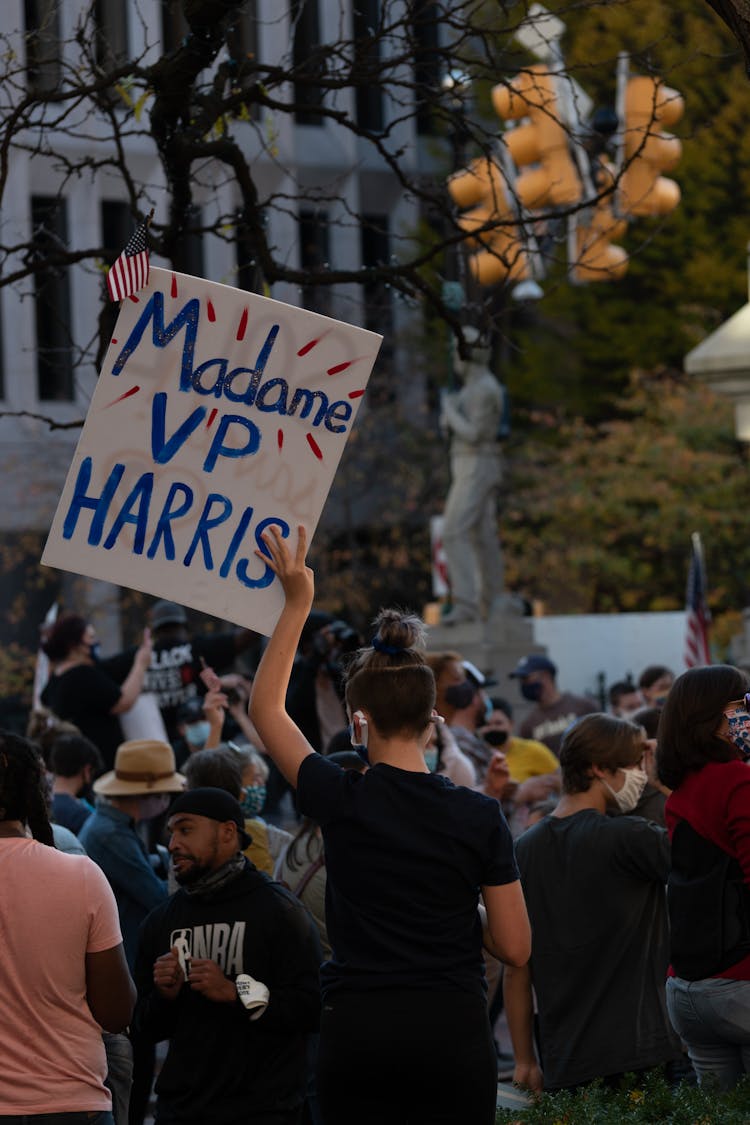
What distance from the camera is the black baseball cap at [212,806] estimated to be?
476 centimetres

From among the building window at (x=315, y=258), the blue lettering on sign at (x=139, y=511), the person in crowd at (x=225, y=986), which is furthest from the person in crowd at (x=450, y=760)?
the building window at (x=315, y=258)

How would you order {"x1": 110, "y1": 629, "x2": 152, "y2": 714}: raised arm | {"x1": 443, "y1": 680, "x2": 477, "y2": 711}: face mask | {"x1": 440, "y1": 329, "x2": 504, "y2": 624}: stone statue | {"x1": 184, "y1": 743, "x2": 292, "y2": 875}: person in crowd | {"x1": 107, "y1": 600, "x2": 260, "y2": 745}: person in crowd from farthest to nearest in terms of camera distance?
{"x1": 440, "y1": 329, "x2": 504, "y2": 624}: stone statue
{"x1": 107, "y1": 600, "x2": 260, "y2": 745}: person in crowd
{"x1": 110, "y1": 629, "x2": 152, "y2": 714}: raised arm
{"x1": 443, "y1": 680, "x2": 477, "y2": 711}: face mask
{"x1": 184, "y1": 743, "x2": 292, "y2": 875}: person in crowd

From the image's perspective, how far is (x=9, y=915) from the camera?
3887 mm

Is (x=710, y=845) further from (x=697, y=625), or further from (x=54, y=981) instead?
(x=697, y=625)

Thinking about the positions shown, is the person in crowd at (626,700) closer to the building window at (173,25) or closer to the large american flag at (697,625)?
the large american flag at (697,625)

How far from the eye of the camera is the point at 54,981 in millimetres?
3895

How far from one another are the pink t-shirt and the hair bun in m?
0.84

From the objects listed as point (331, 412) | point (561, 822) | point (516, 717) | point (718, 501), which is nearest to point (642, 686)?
point (561, 822)

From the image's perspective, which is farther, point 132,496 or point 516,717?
point 516,717

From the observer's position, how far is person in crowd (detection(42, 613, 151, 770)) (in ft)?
30.8

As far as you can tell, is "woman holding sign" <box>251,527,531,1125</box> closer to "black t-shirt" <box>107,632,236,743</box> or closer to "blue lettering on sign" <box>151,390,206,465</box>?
"blue lettering on sign" <box>151,390,206,465</box>

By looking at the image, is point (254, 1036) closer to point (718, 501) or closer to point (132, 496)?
point (132, 496)

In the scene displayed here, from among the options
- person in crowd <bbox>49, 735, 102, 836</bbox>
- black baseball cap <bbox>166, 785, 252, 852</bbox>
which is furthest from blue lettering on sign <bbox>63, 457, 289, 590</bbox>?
person in crowd <bbox>49, 735, 102, 836</bbox>

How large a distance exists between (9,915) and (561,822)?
2.12m
